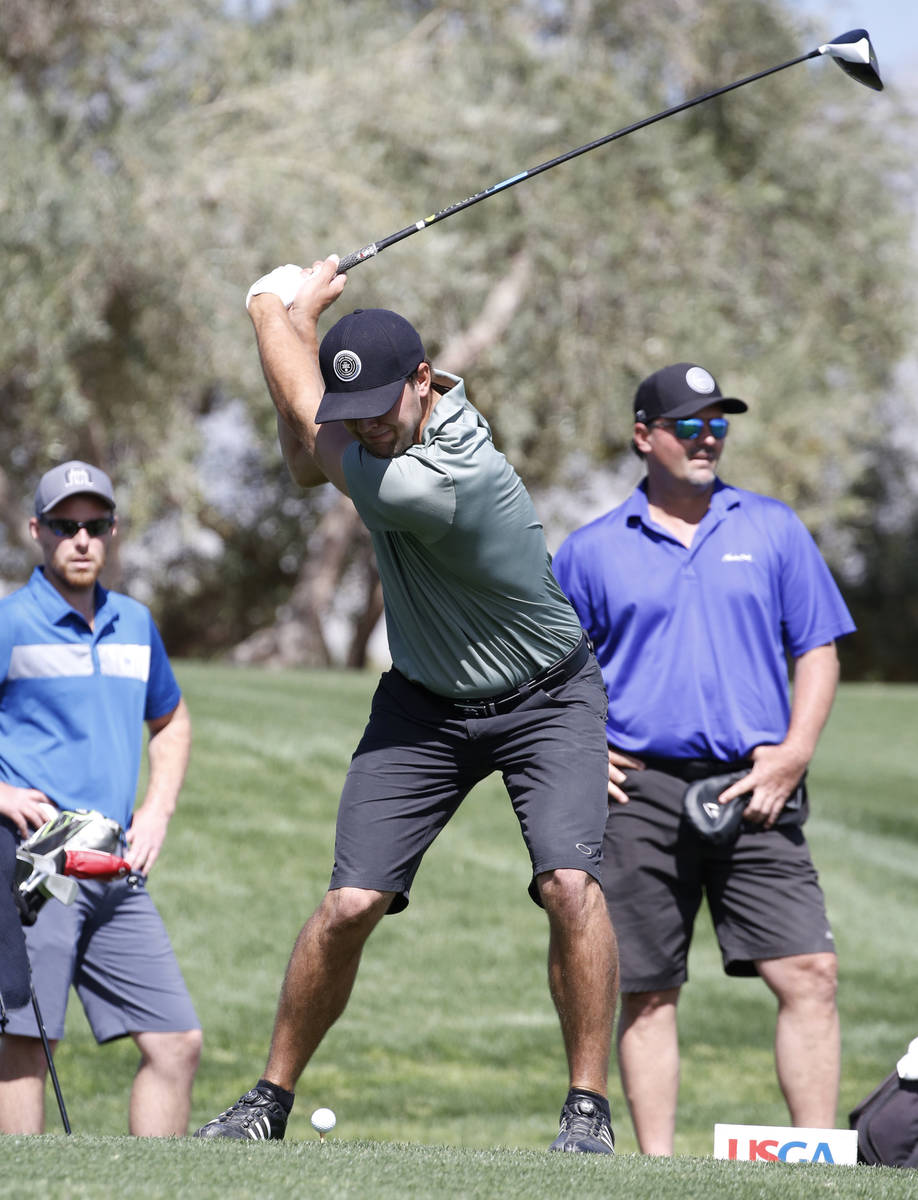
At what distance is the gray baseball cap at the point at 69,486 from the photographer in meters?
5.07

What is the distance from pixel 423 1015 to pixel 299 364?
5.48m

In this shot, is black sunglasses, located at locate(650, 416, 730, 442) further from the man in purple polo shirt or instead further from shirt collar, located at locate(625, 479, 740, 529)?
shirt collar, located at locate(625, 479, 740, 529)

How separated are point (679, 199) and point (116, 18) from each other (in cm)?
763

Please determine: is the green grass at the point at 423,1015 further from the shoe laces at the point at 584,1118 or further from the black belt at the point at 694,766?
the black belt at the point at 694,766

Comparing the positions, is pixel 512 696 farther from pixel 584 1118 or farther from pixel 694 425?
pixel 694 425

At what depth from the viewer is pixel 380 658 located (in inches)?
1281

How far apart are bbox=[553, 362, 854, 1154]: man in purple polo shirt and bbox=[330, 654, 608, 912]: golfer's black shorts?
0.88 meters

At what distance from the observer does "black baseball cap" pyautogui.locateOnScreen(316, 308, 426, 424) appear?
3.88 metres

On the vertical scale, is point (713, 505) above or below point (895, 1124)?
above

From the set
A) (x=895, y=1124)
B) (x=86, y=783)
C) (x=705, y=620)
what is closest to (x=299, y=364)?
(x=86, y=783)

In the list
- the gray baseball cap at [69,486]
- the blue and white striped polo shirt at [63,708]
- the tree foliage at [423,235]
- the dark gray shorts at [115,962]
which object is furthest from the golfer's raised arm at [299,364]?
the tree foliage at [423,235]

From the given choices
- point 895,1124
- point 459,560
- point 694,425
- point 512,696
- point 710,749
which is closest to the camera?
point 459,560

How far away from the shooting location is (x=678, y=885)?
5262 mm

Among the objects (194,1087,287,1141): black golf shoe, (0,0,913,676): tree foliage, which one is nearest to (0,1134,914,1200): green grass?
(194,1087,287,1141): black golf shoe
